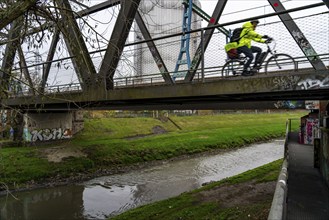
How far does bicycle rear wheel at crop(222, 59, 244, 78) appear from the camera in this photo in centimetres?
913

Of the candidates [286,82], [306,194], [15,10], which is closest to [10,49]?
[15,10]

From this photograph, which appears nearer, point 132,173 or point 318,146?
point 318,146

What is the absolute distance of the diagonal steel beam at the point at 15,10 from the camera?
4617 millimetres

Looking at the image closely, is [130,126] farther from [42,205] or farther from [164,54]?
[164,54]

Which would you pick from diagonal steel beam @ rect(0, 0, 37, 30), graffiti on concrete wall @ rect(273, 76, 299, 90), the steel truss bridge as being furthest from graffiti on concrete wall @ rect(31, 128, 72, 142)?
diagonal steel beam @ rect(0, 0, 37, 30)

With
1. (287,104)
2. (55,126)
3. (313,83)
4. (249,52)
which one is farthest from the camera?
(55,126)

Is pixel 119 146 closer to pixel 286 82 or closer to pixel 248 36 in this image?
pixel 248 36

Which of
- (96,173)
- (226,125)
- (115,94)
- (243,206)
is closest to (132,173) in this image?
(96,173)

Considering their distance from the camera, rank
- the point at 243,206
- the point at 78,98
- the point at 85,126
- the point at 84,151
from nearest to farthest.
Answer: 1. the point at 243,206
2. the point at 78,98
3. the point at 84,151
4. the point at 85,126

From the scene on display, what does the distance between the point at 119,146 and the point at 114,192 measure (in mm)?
9652

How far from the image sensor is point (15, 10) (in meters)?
4.62

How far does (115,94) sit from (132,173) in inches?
449

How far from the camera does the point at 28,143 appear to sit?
86.9 ft

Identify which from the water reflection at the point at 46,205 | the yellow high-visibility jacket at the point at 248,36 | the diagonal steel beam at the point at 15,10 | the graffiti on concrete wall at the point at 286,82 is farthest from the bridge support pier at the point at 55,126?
the diagonal steel beam at the point at 15,10
